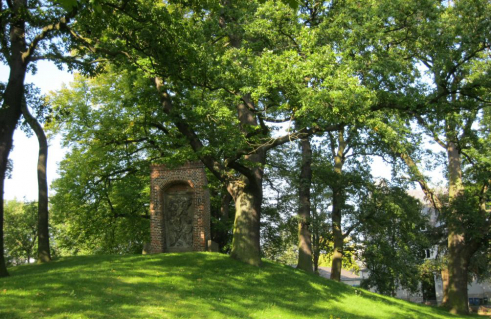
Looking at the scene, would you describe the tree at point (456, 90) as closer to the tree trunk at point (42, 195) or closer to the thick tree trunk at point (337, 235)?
the thick tree trunk at point (337, 235)

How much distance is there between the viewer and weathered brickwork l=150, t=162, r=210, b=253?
19438mm

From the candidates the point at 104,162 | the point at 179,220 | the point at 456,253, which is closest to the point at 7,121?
the point at 179,220

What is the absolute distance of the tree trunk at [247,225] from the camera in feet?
56.0

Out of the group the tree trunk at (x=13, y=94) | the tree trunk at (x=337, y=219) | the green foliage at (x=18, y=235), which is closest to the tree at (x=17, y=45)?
the tree trunk at (x=13, y=94)

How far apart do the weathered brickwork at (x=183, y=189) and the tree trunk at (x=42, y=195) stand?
4774mm

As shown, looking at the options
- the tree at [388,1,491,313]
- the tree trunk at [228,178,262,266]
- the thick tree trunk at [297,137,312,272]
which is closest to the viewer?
the tree at [388,1,491,313]

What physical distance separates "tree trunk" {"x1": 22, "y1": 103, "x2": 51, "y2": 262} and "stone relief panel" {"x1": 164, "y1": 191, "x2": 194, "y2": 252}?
5370mm

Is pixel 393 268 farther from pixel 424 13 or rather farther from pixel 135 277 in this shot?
pixel 135 277

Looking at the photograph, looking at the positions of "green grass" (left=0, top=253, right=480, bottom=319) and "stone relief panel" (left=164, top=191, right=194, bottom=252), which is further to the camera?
"stone relief panel" (left=164, top=191, right=194, bottom=252)

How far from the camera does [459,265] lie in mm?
23391

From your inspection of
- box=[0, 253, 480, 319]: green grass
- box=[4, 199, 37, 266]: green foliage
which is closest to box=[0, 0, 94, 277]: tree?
box=[0, 253, 480, 319]: green grass

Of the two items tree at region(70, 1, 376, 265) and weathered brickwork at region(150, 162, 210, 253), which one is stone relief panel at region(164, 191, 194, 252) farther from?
tree at region(70, 1, 376, 265)

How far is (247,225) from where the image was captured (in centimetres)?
1728

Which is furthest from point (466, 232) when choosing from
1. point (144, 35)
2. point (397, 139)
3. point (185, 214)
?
point (144, 35)
